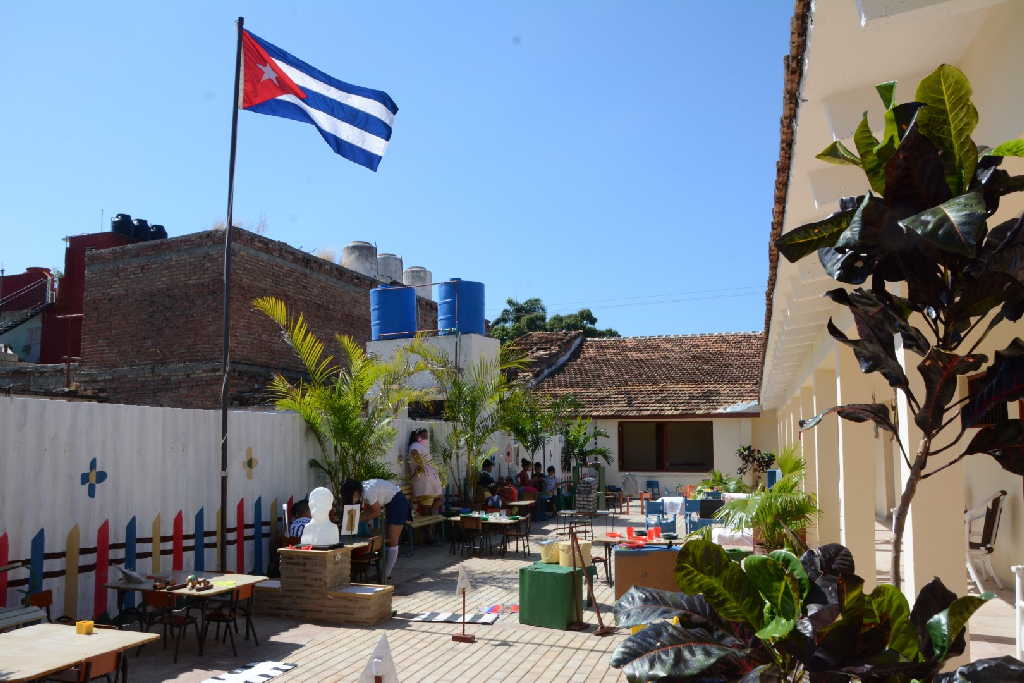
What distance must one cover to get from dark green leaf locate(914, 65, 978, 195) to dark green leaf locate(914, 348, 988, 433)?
511 mm

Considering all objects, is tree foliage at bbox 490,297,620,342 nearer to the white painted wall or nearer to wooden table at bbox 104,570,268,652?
the white painted wall

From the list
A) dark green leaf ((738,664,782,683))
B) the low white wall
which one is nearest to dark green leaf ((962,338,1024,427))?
dark green leaf ((738,664,782,683))

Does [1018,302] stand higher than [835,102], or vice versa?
[835,102]

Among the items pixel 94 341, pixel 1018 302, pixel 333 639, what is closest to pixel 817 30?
pixel 1018 302

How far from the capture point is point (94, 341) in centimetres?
1834

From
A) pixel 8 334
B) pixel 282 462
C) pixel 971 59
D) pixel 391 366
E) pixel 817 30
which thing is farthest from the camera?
pixel 8 334

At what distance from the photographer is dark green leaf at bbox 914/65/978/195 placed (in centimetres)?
241

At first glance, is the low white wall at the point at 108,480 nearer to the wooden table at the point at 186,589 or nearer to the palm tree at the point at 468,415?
the wooden table at the point at 186,589

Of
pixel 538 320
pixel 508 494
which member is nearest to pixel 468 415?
pixel 508 494

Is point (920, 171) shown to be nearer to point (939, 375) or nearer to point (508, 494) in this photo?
point (939, 375)

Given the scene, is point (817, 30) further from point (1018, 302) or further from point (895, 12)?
point (1018, 302)

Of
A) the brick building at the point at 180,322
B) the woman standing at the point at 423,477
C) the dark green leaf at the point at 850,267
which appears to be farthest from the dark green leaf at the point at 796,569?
the brick building at the point at 180,322

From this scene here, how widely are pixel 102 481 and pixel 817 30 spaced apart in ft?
25.0

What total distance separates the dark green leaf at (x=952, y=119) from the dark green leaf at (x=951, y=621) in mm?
1359
